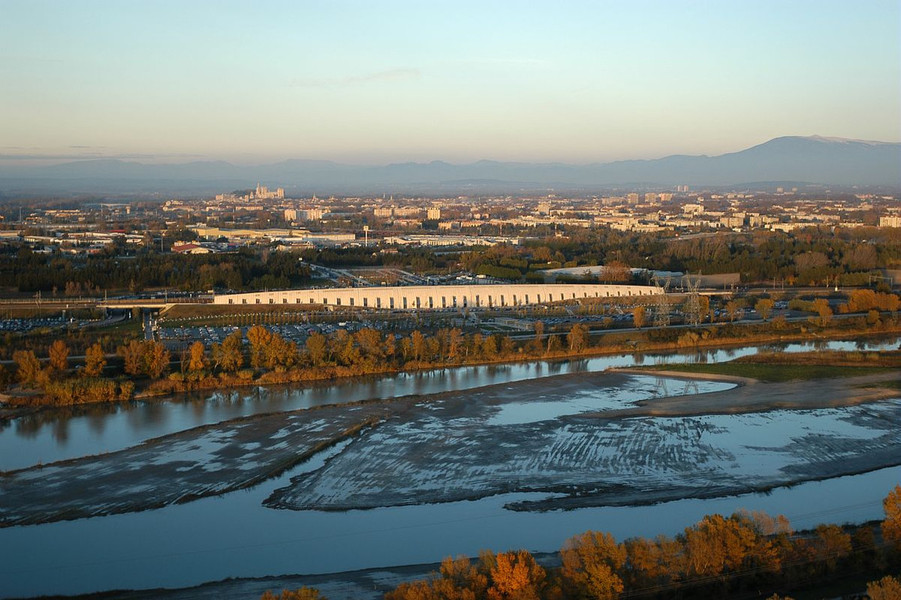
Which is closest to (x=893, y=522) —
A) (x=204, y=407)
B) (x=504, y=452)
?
(x=504, y=452)

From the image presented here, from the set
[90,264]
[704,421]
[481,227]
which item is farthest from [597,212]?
[704,421]

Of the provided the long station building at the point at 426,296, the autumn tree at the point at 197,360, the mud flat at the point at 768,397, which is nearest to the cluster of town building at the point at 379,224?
the long station building at the point at 426,296

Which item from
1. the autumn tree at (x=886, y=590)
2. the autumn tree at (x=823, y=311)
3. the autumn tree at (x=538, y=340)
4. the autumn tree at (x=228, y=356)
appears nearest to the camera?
the autumn tree at (x=886, y=590)

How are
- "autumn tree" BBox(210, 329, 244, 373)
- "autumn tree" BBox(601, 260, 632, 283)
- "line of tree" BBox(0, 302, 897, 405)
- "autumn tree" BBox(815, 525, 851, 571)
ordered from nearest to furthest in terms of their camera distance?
"autumn tree" BBox(815, 525, 851, 571), "line of tree" BBox(0, 302, 897, 405), "autumn tree" BBox(210, 329, 244, 373), "autumn tree" BBox(601, 260, 632, 283)

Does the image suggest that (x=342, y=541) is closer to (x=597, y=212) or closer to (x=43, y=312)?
(x=43, y=312)

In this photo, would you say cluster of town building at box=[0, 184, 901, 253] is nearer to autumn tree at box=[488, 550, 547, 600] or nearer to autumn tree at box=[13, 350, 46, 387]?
autumn tree at box=[13, 350, 46, 387]

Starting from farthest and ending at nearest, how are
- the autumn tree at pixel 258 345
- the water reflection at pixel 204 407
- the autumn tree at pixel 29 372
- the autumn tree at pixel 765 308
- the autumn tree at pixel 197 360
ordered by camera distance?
the autumn tree at pixel 765 308, the autumn tree at pixel 258 345, the autumn tree at pixel 197 360, the autumn tree at pixel 29 372, the water reflection at pixel 204 407

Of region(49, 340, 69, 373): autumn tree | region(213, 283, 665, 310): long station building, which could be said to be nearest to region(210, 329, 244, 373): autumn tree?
region(49, 340, 69, 373): autumn tree

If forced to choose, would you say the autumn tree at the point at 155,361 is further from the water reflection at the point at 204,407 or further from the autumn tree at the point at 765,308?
the autumn tree at the point at 765,308
